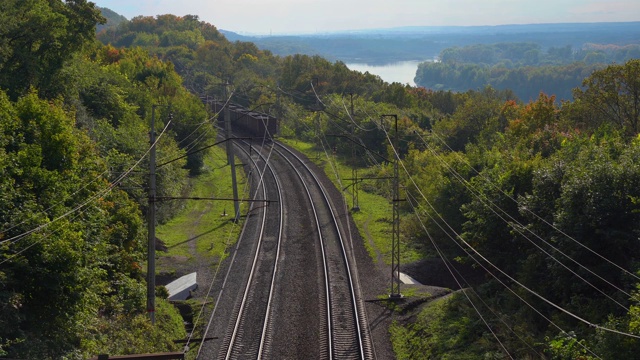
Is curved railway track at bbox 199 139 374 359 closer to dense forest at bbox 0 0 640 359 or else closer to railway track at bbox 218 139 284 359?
railway track at bbox 218 139 284 359

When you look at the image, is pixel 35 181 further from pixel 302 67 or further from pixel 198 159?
pixel 302 67

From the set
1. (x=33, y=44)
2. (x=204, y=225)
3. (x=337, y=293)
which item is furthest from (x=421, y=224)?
(x=33, y=44)

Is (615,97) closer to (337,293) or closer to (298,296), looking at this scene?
(337,293)

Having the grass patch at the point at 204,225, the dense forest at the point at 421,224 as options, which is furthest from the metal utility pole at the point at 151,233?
the grass patch at the point at 204,225

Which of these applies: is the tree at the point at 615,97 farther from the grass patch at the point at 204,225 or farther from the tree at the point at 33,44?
the tree at the point at 33,44

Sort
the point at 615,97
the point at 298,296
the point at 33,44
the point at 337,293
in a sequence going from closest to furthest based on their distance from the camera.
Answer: the point at 298,296, the point at 337,293, the point at 33,44, the point at 615,97

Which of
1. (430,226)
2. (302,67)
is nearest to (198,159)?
(430,226)
